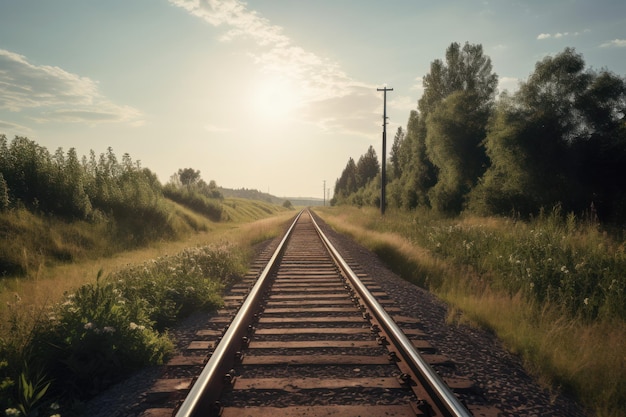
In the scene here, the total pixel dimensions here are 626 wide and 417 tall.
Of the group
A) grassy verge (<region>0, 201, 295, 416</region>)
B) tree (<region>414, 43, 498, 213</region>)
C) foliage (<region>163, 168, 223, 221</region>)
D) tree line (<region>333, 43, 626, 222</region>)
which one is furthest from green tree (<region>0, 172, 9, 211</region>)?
tree (<region>414, 43, 498, 213</region>)

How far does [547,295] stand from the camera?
5551mm

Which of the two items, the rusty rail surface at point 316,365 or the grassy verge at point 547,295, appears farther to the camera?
the grassy verge at point 547,295

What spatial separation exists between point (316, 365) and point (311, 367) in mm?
59

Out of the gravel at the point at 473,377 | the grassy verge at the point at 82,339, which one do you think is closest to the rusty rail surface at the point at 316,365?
the gravel at the point at 473,377

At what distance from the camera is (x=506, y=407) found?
9.71ft

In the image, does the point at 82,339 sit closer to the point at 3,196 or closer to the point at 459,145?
the point at 3,196

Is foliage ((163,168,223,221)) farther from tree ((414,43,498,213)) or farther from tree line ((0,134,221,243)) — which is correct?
tree ((414,43,498,213))

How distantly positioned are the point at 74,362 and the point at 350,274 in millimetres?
4971

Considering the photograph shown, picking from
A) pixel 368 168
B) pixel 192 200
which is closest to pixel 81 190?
pixel 192 200

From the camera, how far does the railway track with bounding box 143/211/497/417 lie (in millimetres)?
2795

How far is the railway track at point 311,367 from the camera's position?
279 centimetres

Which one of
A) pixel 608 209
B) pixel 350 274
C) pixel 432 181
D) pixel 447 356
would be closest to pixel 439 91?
pixel 432 181

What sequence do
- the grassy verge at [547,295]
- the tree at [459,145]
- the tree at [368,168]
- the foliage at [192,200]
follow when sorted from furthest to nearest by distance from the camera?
the tree at [368,168]
the foliage at [192,200]
the tree at [459,145]
the grassy verge at [547,295]

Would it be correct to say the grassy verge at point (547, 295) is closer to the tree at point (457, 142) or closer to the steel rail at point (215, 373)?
the steel rail at point (215, 373)
